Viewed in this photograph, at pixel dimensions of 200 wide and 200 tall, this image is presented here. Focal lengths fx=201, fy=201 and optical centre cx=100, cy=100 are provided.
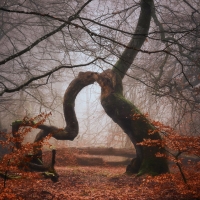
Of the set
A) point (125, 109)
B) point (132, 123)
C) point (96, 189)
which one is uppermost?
point (125, 109)

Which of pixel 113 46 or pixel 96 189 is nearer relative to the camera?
pixel 96 189

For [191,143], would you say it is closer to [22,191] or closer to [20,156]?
[20,156]

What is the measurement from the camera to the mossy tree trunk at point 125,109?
240 inches

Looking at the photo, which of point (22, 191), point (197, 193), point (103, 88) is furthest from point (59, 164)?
point (197, 193)

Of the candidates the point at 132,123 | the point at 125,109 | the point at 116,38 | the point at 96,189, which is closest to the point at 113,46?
the point at 116,38

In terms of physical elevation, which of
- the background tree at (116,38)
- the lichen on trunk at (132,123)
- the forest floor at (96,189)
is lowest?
the forest floor at (96,189)

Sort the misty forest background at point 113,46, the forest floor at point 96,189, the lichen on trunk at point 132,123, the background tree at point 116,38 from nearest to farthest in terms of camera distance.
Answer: the background tree at point 116,38
the forest floor at point 96,189
the misty forest background at point 113,46
the lichen on trunk at point 132,123

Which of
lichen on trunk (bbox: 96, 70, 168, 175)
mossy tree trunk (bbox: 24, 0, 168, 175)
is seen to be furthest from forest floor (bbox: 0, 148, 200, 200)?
mossy tree trunk (bbox: 24, 0, 168, 175)

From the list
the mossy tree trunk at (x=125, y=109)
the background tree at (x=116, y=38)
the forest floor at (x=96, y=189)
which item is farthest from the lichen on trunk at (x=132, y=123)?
the background tree at (x=116, y=38)

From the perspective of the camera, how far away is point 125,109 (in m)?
6.54

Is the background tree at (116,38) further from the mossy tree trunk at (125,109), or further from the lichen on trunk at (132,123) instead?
the lichen on trunk at (132,123)

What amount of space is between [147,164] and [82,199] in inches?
106

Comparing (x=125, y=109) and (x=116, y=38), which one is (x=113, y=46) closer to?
(x=116, y=38)

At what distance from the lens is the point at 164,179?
12.0 feet
